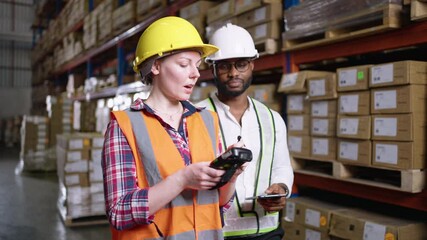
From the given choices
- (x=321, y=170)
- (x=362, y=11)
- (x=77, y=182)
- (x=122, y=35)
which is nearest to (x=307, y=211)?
(x=321, y=170)

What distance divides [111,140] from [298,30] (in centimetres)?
239

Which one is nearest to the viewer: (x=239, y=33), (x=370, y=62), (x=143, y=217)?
(x=143, y=217)

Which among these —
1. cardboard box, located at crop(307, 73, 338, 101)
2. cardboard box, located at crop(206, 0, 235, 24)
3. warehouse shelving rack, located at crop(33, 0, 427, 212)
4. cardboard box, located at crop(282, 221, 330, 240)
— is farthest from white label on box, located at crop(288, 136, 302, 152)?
cardboard box, located at crop(206, 0, 235, 24)

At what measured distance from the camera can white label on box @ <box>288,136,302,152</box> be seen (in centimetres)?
334

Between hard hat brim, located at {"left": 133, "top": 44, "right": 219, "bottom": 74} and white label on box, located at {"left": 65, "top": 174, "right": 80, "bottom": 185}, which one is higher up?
hard hat brim, located at {"left": 133, "top": 44, "right": 219, "bottom": 74}

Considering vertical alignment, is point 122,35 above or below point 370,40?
above

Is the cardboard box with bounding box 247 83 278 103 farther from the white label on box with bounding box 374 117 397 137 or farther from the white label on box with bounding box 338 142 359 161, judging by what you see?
the white label on box with bounding box 374 117 397 137

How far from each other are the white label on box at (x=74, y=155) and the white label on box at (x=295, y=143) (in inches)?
131

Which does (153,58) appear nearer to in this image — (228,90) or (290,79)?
(228,90)

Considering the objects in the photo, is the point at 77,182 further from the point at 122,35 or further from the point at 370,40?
the point at 370,40

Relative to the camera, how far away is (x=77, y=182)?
5508 millimetres

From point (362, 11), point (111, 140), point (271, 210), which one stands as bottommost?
point (271, 210)

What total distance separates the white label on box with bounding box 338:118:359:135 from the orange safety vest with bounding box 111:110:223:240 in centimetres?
170

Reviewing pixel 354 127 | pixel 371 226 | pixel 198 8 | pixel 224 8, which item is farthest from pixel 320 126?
pixel 198 8
